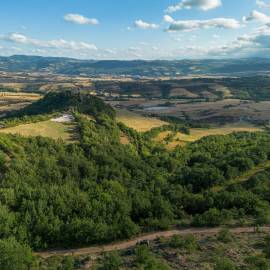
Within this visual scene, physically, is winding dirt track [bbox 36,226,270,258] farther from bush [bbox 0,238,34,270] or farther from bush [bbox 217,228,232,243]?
bush [bbox 0,238,34,270]

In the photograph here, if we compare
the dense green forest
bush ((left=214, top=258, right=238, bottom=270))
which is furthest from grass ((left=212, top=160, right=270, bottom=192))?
bush ((left=214, top=258, right=238, bottom=270))

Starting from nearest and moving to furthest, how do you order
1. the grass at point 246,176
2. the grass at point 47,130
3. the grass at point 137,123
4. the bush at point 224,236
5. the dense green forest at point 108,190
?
the bush at point 224,236, the dense green forest at point 108,190, the grass at point 246,176, the grass at point 47,130, the grass at point 137,123

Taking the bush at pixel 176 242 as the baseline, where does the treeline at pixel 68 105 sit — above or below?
above

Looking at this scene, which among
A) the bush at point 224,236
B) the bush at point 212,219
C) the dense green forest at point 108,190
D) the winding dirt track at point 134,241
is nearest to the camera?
the bush at point 224,236

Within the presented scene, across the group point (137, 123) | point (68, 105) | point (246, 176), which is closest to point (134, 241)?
point (246, 176)

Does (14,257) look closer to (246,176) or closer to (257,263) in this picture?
(257,263)

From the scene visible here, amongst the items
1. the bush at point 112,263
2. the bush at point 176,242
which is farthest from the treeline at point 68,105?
the bush at point 112,263

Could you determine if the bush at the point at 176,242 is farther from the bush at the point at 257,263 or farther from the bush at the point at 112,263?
the bush at the point at 257,263
